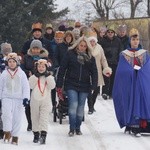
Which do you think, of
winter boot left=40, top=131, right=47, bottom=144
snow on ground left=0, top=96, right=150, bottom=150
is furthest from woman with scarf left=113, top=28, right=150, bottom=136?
winter boot left=40, top=131, right=47, bottom=144

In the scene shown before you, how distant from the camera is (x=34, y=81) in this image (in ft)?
33.0

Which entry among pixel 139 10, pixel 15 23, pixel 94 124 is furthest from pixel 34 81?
pixel 139 10

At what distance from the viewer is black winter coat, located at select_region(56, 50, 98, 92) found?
34.4 ft

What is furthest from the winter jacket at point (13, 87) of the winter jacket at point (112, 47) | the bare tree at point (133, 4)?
the bare tree at point (133, 4)

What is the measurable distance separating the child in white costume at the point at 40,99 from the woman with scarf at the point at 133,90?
1.56 m

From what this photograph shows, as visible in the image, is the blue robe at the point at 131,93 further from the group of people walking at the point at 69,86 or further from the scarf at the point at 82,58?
the scarf at the point at 82,58

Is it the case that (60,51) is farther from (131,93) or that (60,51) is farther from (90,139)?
(90,139)

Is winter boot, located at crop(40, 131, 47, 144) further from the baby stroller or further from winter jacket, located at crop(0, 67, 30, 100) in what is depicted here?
the baby stroller

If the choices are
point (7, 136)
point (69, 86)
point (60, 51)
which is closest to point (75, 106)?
point (69, 86)

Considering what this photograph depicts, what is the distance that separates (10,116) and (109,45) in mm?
7449

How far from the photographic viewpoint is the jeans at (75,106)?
10.5 meters

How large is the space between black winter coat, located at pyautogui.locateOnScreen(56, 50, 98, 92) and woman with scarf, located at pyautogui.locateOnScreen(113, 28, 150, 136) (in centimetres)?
59

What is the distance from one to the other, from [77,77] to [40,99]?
0.96m

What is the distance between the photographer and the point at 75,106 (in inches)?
414
